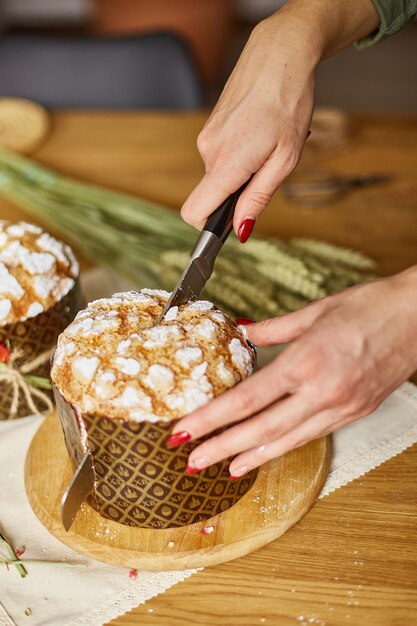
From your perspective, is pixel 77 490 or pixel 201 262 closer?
pixel 77 490

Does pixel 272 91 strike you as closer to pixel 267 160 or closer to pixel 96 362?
pixel 267 160

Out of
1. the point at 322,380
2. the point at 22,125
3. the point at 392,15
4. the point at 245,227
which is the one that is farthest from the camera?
the point at 22,125

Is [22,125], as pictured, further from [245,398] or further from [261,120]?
[245,398]

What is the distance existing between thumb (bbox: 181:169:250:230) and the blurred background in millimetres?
1383

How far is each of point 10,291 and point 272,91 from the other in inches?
22.5

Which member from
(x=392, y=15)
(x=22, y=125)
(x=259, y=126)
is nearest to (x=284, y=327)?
(x=259, y=126)

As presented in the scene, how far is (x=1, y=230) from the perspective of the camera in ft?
4.18

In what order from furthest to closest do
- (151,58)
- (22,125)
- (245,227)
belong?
1. (151,58)
2. (22,125)
3. (245,227)

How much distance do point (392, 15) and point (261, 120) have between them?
1.46 feet

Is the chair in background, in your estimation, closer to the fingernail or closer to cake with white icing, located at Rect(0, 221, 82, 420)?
cake with white icing, located at Rect(0, 221, 82, 420)

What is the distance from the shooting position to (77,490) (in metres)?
1.02

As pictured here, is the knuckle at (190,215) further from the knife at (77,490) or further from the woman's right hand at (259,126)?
the knife at (77,490)

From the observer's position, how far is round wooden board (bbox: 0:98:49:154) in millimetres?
2182

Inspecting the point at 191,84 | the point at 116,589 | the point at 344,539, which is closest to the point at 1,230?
the point at 116,589
